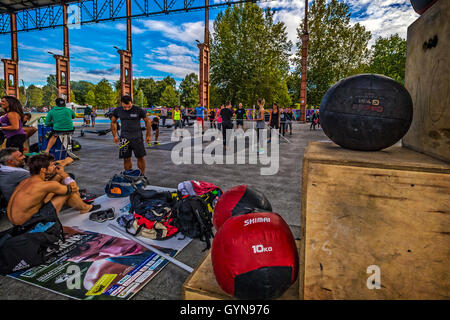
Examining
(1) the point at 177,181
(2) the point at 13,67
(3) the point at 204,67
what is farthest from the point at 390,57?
(2) the point at 13,67

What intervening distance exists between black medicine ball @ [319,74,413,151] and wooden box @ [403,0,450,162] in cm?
20

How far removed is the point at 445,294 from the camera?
5.03ft

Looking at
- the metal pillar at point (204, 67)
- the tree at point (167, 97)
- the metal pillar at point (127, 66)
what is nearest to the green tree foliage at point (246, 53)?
the metal pillar at point (204, 67)

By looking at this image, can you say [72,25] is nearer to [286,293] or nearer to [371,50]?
[286,293]

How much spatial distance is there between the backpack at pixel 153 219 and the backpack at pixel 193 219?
142 millimetres

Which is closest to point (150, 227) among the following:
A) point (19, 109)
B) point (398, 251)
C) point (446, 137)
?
point (398, 251)

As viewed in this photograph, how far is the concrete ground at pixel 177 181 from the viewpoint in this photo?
238 cm

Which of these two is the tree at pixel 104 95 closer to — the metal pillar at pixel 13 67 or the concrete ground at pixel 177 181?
the metal pillar at pixel 13 67

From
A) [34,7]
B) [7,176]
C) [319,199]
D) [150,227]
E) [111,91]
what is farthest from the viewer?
[111,91]

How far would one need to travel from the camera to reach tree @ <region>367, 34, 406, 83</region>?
3541cm

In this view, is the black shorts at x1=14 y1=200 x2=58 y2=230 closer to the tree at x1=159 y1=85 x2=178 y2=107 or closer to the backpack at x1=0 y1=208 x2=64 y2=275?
the backpack at x1=0 y1=208 x2=64 y2=275

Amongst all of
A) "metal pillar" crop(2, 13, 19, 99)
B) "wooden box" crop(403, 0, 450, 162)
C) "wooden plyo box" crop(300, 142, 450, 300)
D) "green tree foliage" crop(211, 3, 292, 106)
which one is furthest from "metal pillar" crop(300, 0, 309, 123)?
"metal pillar" crop(2, 13, 19, 99)

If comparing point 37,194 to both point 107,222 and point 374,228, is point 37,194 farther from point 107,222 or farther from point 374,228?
point 374,228
